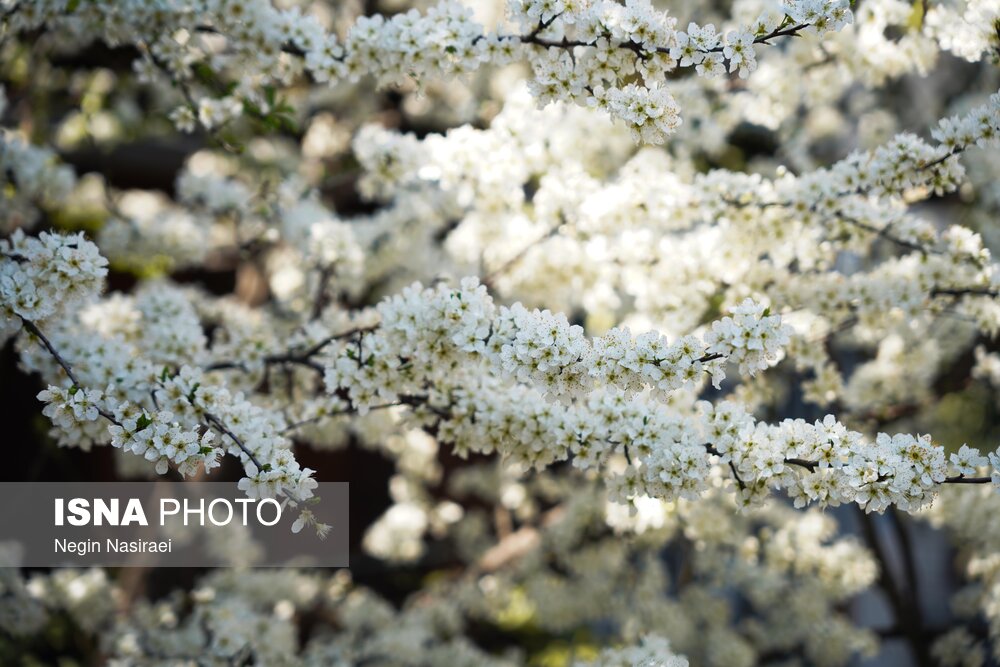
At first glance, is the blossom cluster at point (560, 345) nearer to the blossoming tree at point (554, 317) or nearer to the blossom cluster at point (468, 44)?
the blossoming tree at point (554, 317)

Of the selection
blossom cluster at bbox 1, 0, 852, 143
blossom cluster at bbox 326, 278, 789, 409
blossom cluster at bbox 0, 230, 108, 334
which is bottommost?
blossom cluster at bbox 326, 278, 789, 409

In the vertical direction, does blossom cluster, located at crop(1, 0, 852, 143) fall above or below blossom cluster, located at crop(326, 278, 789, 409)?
above

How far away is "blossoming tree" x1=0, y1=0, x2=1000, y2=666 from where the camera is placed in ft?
7.91

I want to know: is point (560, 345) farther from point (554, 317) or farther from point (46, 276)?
point (46, 276)

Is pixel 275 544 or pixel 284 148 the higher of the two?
pixel 284 148

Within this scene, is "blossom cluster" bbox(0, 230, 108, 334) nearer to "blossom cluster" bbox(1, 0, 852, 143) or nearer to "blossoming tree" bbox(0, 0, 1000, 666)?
"blossoming tree" bbox(0, 0, 1000, 666)

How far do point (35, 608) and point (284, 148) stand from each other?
167 inches

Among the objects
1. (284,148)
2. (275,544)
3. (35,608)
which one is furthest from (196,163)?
(35,608)

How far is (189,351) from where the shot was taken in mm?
3240

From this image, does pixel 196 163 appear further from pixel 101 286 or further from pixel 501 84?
pixel 101 286

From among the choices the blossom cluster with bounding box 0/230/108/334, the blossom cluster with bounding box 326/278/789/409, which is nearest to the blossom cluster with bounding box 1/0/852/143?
the blossom cluster with bounding box 326/278/789/409

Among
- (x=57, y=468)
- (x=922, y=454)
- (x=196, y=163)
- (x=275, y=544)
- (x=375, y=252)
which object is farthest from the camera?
(x=196, y=163)

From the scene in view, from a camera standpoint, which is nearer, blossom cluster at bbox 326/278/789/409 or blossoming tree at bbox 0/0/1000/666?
blossom cluster at bbox 326/278/789/409

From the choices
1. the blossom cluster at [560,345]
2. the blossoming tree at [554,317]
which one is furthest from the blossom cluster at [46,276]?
the blossom cluster at [560,345]
